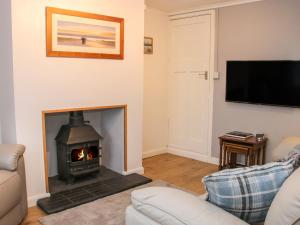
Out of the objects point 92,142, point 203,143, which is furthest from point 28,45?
point 203,143

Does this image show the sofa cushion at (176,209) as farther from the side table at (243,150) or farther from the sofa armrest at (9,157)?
the side table at (243,150)

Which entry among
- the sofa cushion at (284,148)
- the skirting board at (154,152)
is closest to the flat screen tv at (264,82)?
the sofa cushion at (284,148)

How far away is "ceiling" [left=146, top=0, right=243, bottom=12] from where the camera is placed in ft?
13.5

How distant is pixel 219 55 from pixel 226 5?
68cm

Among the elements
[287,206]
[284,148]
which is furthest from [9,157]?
[284,148]

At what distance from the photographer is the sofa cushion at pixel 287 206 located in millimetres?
1168

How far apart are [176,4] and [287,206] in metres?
3.65

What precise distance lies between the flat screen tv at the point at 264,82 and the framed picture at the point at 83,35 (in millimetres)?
1591

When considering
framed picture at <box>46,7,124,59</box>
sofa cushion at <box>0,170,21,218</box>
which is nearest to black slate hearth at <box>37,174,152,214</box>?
sofa cushion at <box>0,170,21,218</box>

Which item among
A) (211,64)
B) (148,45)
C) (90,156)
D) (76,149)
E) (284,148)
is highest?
(148,45)

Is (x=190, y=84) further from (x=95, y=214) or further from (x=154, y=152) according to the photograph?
(x=95, y=214)

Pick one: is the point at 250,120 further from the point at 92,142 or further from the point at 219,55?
the point at 92,142

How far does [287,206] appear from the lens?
119 cm

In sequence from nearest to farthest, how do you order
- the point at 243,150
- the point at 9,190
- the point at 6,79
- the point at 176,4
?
1. the point at 9,190
2. the point at 6,79
3. the point at 243,150
4. the point at 176,4
